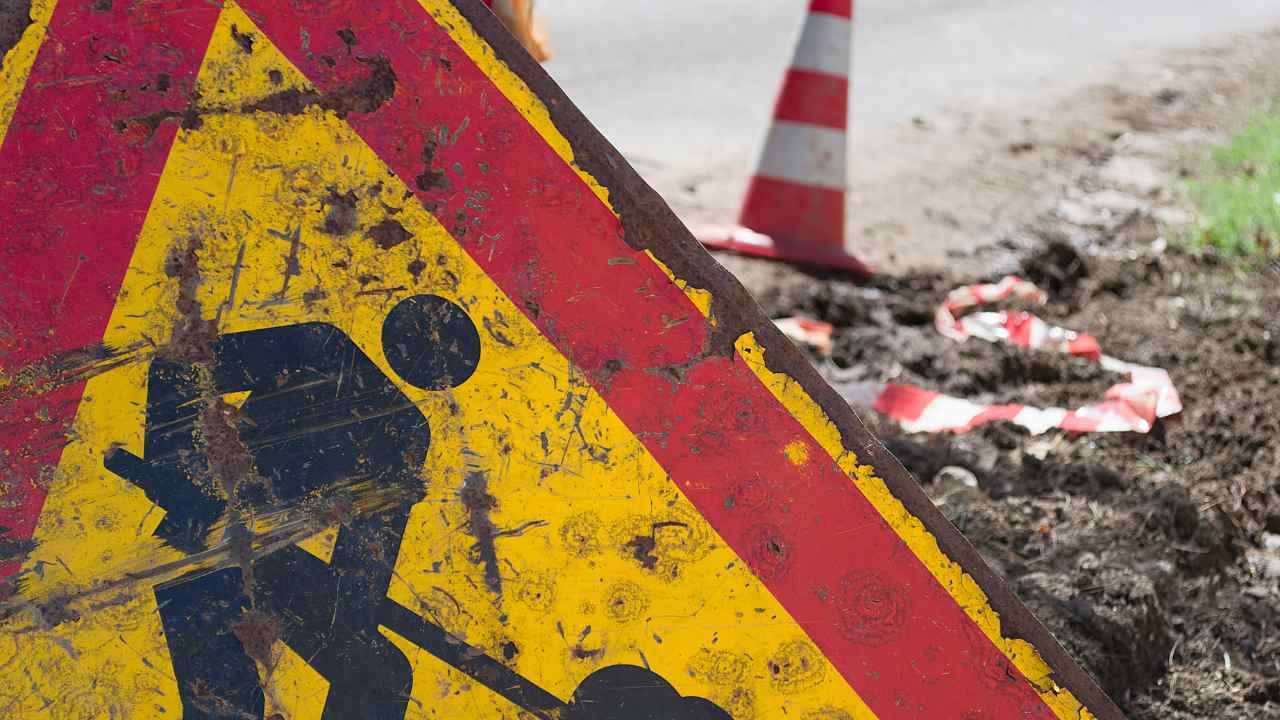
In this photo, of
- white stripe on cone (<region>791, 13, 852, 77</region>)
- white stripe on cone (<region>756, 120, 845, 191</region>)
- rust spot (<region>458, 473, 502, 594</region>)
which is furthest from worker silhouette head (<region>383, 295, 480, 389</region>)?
white stripe on cone (<region>791, 13, 852, 77</region>)

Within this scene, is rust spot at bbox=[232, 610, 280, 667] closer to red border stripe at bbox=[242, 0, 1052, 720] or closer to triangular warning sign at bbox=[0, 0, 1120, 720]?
triangular warning sign at bbox=[0, 0, 1120, 720]

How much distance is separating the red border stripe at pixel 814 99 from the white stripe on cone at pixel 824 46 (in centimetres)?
3

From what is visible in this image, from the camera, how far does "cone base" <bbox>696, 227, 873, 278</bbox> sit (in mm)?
4363

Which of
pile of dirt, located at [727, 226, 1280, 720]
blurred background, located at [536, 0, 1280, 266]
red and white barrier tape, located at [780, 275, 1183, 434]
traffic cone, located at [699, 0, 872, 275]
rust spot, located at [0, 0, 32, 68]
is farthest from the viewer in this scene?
blurred background, located at [536, 0, 1280, 266]

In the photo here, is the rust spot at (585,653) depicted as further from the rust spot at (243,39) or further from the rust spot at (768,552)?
the rust spot at (243,39)

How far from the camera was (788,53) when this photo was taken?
5.27 meters

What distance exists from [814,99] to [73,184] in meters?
3.52

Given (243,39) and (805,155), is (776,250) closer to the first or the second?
Answer: (805,155)

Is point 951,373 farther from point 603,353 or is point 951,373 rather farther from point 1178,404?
point 603,353

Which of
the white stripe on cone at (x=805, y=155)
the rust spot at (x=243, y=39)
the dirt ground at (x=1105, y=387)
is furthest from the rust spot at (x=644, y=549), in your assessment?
the white stripe on cone at (x=805, y=155)

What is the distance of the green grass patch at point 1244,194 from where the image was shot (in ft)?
13.2

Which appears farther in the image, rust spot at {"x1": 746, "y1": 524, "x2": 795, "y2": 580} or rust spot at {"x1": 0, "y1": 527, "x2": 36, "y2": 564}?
rust spot at {"x1": 746, "y1": 524, "x2": 795, "y2": 580}

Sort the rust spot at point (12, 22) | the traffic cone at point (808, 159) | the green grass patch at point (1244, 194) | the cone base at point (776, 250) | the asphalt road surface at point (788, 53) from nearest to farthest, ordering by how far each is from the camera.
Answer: the rust spot at point (12, 22), the green grass patch at point (1244, 194), the cone base at point (776, 250), the traffic cone at point (808, 159), the asphalt road surface at point (788, 53)

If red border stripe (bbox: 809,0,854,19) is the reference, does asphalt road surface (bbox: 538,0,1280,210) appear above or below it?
below
